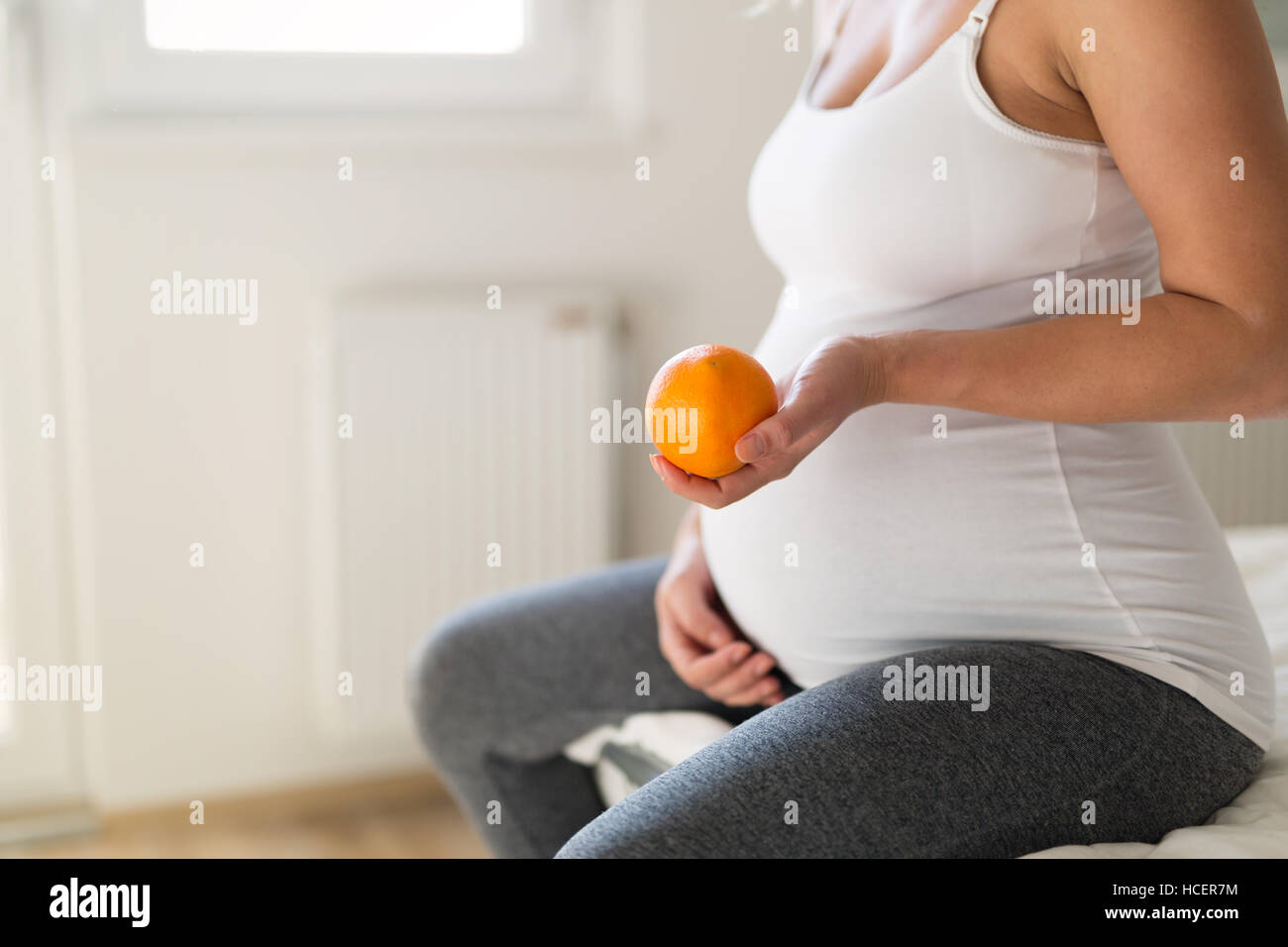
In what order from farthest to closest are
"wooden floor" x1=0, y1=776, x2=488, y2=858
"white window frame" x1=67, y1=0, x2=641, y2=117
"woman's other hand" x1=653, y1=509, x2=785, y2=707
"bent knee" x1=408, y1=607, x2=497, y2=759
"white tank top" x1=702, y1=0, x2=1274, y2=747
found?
"wooden floor" x1=0, y1=776, x2=488, y2=858 < "white window frame" x1=67, y1=0, x2=641, y2=117 < "bent knee" x1=408, y1=607, x2=497, y2=759 < "woman's other hand" x1=653, y1=509, x2=785, y2=707 < "white tank top" x1=702, y1=0, x2=1274, y2=747

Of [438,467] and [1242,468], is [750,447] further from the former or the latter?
[1242,468]

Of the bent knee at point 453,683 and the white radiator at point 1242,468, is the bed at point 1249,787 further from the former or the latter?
the white radiator at point 1242,468

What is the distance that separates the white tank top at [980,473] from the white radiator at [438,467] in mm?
940

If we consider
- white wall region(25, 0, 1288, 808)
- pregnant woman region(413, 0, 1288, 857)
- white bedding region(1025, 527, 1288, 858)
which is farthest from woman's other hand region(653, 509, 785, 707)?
white wall region(25, 0, 1288, 808)

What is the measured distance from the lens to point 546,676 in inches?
41.3

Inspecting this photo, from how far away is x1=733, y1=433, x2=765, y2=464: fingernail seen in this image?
669 mm

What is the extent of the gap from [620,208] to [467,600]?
2.08 ft

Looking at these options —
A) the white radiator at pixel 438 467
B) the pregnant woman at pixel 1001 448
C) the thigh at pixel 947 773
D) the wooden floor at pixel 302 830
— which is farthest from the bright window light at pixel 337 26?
the thigh at pixel 947 773

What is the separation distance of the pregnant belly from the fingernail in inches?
7.3

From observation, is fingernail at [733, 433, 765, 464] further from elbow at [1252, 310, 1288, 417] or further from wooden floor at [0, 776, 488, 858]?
wooden floor at [0, 776, 488, 858]

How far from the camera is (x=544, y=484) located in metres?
1.82

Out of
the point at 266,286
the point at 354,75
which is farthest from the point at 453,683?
the point at 354,75

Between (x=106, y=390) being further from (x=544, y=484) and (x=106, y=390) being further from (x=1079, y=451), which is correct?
(x=1079, y=451)
